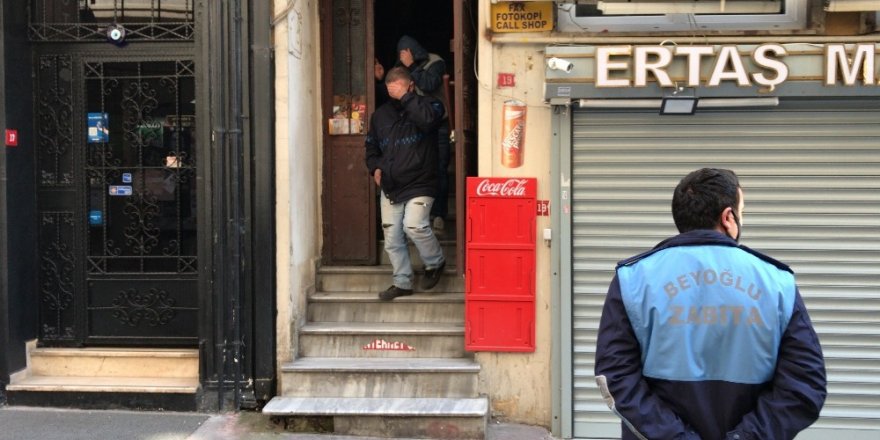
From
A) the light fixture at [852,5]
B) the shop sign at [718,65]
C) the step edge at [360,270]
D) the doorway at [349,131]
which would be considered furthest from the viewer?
the doorway at [349,131]

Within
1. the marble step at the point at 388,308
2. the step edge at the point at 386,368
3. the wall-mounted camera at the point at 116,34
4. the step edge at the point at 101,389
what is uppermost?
the wall-mounted camera at the point at 116,34

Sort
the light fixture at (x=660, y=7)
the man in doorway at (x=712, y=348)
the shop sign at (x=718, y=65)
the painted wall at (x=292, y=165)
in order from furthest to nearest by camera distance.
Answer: the painted wall at (x=292, y=165), the light fixture at (x=660, y=7), the shop sign at (x=718, y=65), the man in doorway at (x=712, y=348)

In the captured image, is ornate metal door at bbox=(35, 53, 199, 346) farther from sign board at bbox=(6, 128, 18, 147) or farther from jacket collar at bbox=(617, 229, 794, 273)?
jacket collar at bbox=(617, 229, 794, 273)

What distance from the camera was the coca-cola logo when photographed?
596cm

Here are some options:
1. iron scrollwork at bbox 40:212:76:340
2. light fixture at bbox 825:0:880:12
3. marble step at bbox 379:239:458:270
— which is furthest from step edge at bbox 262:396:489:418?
light fixture at bbox 825:0:880:12

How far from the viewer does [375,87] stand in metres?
7.19

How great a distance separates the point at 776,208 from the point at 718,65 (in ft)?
3.92

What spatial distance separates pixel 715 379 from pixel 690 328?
0.18 metres

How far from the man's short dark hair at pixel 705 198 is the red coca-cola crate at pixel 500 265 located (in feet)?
11.0

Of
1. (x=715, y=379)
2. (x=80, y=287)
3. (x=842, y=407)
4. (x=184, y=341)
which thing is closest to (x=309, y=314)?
(x=184, y=341)

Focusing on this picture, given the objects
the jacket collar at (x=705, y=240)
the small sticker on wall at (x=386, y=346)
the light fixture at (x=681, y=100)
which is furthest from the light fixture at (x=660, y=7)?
the jacket collar at (x=705, y=240)

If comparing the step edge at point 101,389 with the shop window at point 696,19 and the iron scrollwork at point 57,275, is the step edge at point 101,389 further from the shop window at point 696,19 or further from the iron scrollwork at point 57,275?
the shop window at point 696,19

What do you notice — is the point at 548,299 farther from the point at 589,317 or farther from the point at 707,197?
the point at 707,197

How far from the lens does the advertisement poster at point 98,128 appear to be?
647 cm
